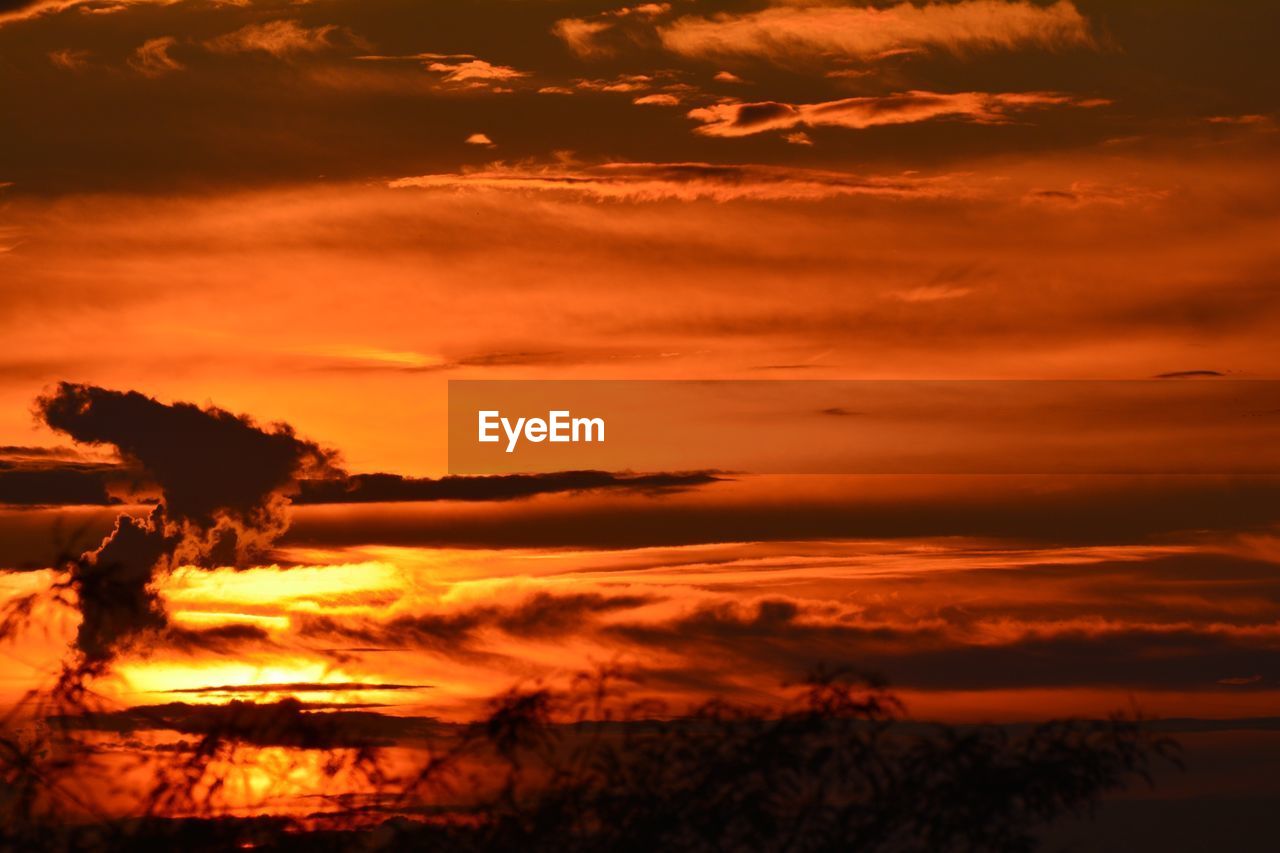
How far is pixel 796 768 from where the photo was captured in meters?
9.77

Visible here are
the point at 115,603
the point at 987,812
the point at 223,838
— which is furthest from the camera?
the point at 987,812

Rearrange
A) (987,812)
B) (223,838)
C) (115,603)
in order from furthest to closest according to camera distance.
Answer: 1. (987,812)
2. (223,838)
3. (115,603)

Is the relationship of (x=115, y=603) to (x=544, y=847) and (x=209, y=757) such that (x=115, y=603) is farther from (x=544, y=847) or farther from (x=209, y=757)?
(x=544, y=847)

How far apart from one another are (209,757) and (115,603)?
1313 millimetres

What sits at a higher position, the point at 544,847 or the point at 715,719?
the point at 715,719

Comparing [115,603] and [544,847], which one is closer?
[115,603]

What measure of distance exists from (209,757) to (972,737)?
4.37 m

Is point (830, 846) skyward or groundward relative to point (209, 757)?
groundward

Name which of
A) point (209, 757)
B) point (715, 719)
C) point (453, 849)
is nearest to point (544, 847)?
point (453, 849)

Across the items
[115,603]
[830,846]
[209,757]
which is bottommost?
[830,846]

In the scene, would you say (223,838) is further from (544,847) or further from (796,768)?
(796,768)

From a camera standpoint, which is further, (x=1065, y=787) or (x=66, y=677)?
(x=1065, y=787)

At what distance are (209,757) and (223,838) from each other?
49 centimetres

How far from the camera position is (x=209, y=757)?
938 centimetres
